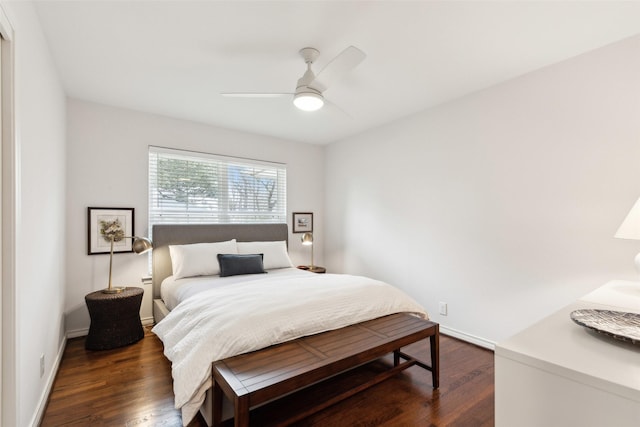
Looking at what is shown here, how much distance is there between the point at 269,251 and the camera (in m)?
3.94

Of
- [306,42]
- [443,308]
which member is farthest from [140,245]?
[443,308]

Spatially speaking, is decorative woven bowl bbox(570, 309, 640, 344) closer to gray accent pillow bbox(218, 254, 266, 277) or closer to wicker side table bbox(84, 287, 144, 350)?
gray accent pillow bbox(218, 254, 266, 277)

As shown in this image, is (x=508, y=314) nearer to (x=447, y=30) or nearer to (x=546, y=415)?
(x=546, y=415)

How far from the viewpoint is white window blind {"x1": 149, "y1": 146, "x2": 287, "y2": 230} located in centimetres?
374

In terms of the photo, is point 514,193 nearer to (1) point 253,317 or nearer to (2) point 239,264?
(1) point 253,317

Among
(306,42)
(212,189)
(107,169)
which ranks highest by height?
(306,42)

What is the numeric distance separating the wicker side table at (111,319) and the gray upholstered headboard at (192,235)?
21.8 inches

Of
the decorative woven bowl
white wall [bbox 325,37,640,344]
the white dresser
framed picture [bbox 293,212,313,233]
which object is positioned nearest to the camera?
the white dresser

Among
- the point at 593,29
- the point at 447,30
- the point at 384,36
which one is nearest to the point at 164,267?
the point at 384,36

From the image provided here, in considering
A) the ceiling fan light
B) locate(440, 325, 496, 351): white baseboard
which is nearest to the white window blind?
the ceiling fan light

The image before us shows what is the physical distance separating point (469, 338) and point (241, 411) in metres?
2.57

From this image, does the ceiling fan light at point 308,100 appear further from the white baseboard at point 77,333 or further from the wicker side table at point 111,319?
the white baseboard at point 77,333

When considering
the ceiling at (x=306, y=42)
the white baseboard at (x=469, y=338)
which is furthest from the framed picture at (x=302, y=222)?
the white baseboard at (x=469, y=338)

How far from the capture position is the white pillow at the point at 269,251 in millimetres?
3854
